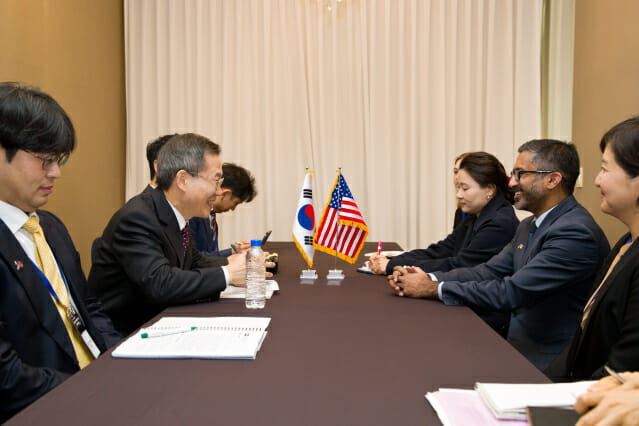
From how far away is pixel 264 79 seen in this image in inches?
197

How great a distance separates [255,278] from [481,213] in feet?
5.57

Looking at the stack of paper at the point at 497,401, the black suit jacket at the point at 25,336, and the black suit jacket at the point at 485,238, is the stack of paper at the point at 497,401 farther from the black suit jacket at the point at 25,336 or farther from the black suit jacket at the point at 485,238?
the black suit jacket at the point at 485,238

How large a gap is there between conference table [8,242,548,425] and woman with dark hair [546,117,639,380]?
0.28 meters

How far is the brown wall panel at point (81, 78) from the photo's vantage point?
3.52 m

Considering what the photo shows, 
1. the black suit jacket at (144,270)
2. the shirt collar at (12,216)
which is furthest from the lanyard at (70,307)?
the black suit jacket at (144,270)

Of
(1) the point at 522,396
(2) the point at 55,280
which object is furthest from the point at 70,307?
(1) the point at 522,396

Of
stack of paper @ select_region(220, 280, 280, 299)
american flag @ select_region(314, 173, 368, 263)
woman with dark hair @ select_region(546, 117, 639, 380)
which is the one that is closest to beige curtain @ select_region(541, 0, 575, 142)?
american flag @ select_region(314, 173, 368, 263)

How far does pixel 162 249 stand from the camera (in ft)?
6.66

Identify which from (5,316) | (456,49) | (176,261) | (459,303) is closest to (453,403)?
(459,303)

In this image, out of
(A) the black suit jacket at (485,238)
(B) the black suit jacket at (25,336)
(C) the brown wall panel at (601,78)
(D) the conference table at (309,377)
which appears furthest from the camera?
(C) the brown wall panel at (601,78)

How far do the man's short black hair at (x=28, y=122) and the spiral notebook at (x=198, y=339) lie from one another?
674mm

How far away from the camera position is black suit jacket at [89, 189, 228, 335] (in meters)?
1.85

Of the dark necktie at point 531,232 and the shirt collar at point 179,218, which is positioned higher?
the shirt collar at point 179,218

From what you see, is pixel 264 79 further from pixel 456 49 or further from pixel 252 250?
pixel 252 250
